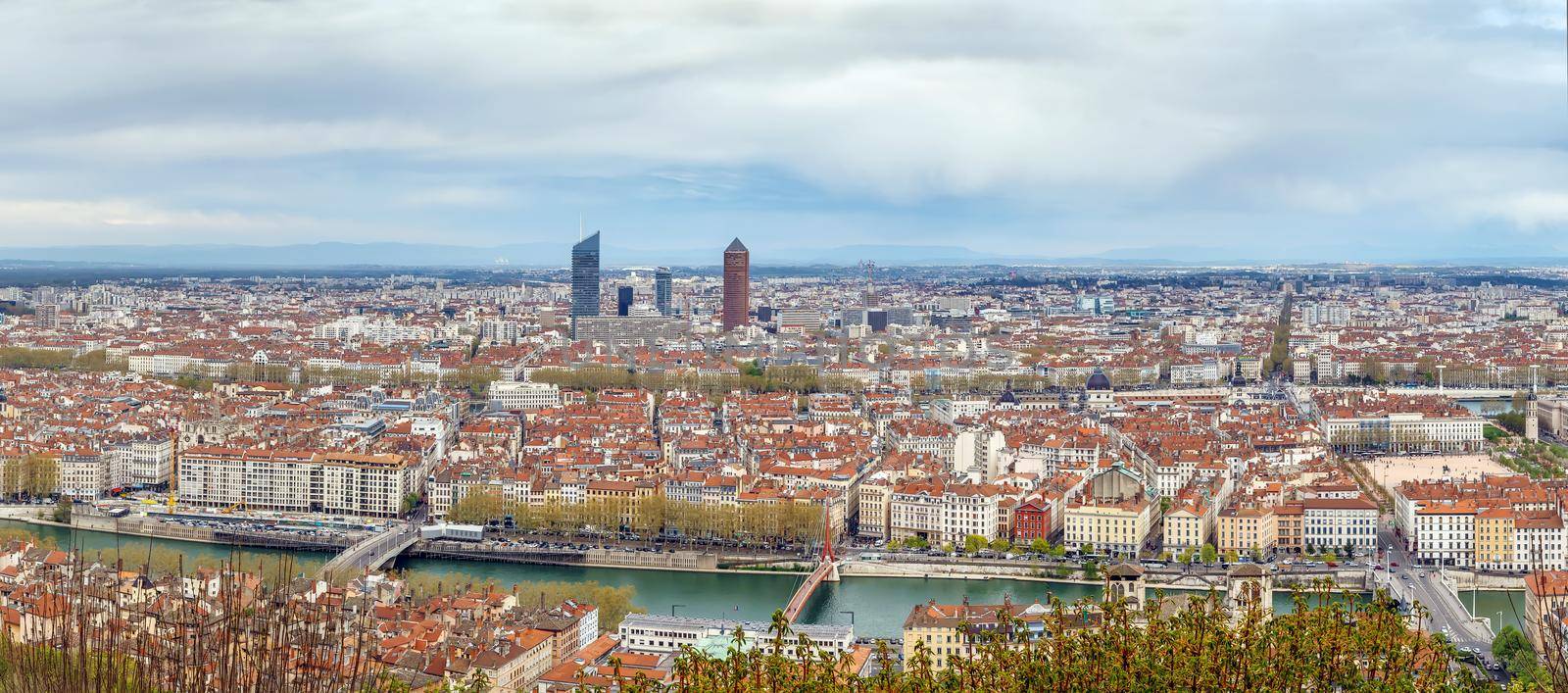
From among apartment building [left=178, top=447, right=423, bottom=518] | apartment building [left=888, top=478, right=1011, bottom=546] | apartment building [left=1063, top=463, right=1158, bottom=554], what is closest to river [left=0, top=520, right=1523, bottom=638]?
apartment building [left=1063, top=463, right=1158, bottom=554]

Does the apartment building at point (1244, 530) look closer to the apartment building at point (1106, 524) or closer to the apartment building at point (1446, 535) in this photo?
the apartment building at point (1106, 524)

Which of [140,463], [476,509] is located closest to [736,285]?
[140,463]

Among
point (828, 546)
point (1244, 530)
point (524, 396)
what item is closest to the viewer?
point (828, 546)

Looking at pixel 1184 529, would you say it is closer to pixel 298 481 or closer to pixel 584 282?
pixel 298 481

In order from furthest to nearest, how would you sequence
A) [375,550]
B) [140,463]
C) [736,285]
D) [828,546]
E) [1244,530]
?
1. [736,285]
2. [140,463]
3. [1244,530]
4. [375,550]
5. [828,546]

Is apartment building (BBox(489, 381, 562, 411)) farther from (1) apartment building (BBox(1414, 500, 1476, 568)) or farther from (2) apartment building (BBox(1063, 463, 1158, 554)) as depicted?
(1) apartment building (BBox(1414, 500, 1476, 568))

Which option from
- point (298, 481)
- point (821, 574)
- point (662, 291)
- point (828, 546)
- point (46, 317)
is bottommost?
point (821, 574)

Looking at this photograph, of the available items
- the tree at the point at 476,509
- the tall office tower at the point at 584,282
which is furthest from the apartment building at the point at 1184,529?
the tall office tower at the point at 584,282
